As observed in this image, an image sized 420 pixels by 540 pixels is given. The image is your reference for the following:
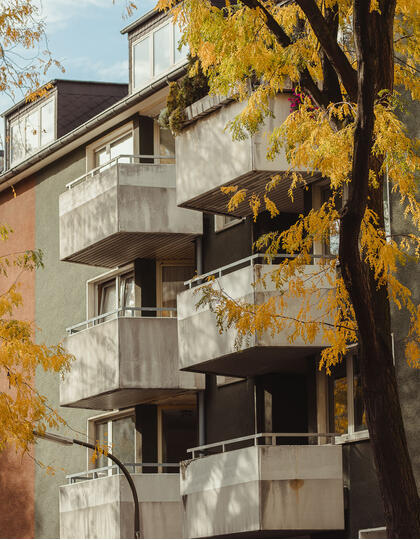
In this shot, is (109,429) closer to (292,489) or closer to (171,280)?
(171,280)

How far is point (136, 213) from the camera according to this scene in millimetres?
28250

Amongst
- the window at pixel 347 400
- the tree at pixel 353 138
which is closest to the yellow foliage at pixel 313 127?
the tree at pixel 353 138

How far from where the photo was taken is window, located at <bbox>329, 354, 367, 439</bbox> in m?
23.2

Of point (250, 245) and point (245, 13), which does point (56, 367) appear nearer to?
point (250, 245)

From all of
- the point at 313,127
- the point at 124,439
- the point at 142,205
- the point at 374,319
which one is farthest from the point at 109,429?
the point at 374,319

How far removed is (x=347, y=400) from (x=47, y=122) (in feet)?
53.6

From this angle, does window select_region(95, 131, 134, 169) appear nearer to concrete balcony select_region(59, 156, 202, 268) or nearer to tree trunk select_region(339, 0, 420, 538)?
concrete balcony select_region(59, 156, 202, 268)

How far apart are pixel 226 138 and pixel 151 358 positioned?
5.13 m

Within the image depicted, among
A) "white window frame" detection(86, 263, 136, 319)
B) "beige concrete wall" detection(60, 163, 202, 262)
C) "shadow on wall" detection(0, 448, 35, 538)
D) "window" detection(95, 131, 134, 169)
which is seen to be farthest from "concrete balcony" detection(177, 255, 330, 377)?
"shadow on wall" detection(0, 448, 35, 538)

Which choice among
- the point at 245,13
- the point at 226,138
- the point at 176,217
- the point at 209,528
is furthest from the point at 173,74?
the point at 245,13

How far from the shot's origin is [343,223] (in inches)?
564

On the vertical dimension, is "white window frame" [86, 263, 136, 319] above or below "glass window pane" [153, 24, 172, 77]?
below

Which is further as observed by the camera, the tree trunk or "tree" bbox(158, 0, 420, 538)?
"tree" bbox(158, 0, 420, 538)

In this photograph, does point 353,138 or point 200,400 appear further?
point 200,400
